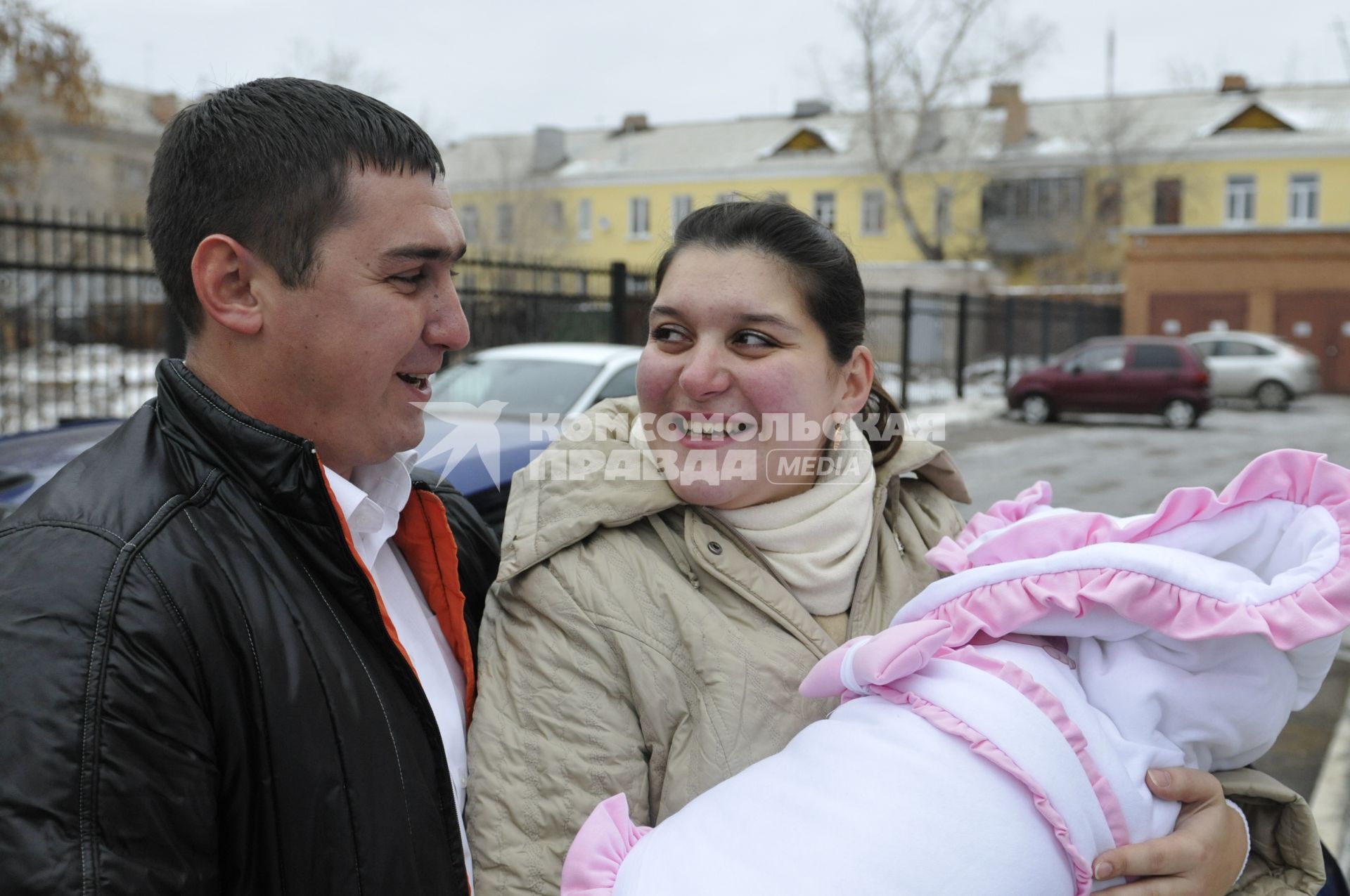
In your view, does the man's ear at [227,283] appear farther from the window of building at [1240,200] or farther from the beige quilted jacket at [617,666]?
the window of building at [1240,200]

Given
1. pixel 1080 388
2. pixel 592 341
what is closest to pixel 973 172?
pixel 1080 388

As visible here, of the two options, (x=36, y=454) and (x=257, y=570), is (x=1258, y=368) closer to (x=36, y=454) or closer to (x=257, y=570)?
(x=36, y=454)

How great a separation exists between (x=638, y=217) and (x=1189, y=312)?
2482cm

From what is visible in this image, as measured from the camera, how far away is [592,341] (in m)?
12.8

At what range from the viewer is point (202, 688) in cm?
130

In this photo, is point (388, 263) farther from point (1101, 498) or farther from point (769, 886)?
point (1101, 498)

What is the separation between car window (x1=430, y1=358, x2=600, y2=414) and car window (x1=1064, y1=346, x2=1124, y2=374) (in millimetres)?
14805

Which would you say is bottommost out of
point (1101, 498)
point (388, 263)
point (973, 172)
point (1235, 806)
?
point (1101, 498)

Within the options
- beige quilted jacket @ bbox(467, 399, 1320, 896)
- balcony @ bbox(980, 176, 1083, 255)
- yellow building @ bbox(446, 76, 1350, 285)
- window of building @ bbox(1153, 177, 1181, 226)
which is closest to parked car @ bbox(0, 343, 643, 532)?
beige quilted jacket @ bbox(467, 399, 1320, 896)

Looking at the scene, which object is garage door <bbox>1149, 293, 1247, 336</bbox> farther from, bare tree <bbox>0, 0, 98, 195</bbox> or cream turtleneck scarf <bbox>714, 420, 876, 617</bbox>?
cream turtleneck scarf <bbox>714, 420, 876, 617</bbox>

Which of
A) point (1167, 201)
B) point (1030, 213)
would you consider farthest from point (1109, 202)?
point (1030, 213)

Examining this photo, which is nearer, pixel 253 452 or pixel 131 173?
pixel 253 452

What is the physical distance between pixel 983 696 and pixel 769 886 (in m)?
0.39

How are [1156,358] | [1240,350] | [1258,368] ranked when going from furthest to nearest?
[1240,350], [1258,368], [1156,358]
